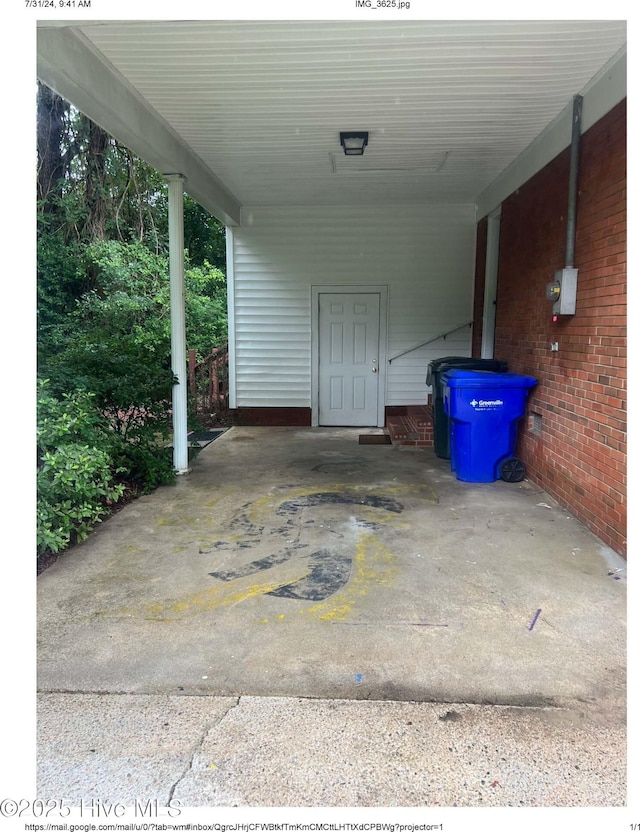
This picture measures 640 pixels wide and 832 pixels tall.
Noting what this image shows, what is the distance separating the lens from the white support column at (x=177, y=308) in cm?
530

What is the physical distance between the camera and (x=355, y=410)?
8203mm

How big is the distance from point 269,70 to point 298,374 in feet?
→ 15.8

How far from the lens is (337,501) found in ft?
15.0

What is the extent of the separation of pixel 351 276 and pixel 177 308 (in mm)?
3431

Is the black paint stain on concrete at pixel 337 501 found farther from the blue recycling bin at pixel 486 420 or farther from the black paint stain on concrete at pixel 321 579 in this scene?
the blue recycling bin at pixel 486 420

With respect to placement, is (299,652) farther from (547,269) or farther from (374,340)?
(374,340)

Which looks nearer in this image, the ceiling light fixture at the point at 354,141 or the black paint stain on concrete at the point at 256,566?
the black paint stain on concrete at the point at 256,566

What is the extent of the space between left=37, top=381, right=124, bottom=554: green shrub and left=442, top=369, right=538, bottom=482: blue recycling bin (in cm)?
318

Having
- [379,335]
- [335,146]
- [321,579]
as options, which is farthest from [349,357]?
[321,579]

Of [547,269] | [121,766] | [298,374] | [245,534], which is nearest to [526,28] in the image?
[547,269]

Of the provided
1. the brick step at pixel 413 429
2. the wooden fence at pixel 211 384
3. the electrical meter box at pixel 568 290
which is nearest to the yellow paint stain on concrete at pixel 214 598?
the electrical meter box at pixel 568 290

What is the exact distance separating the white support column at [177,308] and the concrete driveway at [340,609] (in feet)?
3.03

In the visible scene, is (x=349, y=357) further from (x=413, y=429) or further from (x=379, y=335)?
(x=413, y=429)

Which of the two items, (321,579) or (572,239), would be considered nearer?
(321,579)
